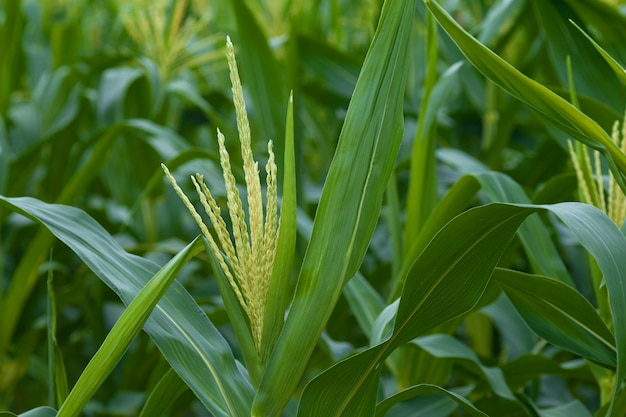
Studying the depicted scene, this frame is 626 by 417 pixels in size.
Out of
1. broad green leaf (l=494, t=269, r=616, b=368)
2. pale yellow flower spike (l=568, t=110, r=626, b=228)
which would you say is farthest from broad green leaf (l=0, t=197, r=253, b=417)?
pale yellow flower spike (l=568, t=110, r=626, b=228)

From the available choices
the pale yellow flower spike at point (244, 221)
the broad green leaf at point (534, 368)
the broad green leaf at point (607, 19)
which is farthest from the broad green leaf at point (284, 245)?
the broad green leaf at point (607, 19)

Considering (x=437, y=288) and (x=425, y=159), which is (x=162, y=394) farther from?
(x=425, y=159)

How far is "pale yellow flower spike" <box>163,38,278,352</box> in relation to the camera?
61 cm

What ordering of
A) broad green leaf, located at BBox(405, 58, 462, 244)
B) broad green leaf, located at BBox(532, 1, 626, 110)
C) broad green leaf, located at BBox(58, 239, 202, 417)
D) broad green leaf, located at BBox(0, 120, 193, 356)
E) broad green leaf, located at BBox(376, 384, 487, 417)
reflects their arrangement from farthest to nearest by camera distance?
1. broad green leaf, located at BBox(0, 120, 193, 356)
2. broad green leaf, located at BBox(532, 1, 626, 110)
3. broad green leaf, located at BBox(405, 58, 462, 244)
4. broad green leaf, located at BBox(376, 384, 487, 417)
5. broad green leaf, located at BBox(58, 239, 202, 417)

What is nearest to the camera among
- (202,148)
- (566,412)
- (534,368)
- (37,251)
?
(566,412)

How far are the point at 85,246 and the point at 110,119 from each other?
0.85 m

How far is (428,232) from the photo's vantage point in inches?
36.5

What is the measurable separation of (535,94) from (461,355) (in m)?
0.35

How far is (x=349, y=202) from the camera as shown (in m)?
Result: 0.64

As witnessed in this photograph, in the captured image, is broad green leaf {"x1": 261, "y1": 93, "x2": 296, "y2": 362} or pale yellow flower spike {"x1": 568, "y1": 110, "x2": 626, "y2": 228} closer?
broad green leaf {"x1": 261, "y1": 93, "x2": 296, "y2": 362}

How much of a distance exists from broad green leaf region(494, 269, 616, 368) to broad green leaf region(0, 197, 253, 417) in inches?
9.8

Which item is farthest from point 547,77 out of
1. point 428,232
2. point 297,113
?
point 428,232

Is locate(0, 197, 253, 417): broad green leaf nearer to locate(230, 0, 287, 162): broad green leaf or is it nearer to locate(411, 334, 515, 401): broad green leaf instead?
locate(411, 334, 515, 401): broad green leaf

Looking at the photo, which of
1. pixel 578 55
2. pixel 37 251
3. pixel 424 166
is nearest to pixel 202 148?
pixel 37 251
